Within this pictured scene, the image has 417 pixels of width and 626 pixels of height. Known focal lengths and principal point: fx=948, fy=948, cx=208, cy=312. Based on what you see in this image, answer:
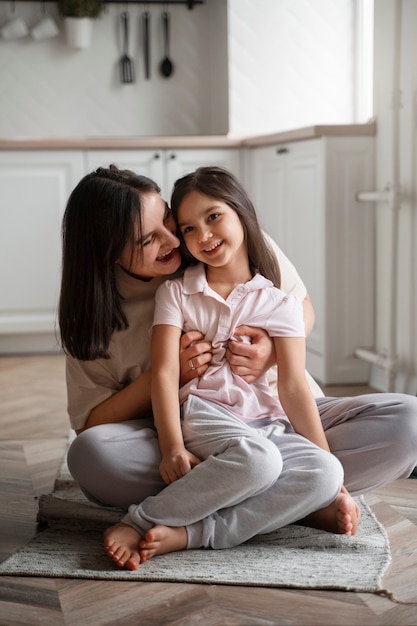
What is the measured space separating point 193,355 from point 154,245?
0.23m

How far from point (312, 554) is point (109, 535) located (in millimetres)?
369

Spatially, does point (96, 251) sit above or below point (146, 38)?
below

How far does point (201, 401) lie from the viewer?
1.82 meters

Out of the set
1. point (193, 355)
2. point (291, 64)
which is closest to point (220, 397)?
point (193, 355)

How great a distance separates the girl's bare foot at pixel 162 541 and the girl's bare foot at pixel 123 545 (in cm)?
1

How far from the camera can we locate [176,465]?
5.63ft

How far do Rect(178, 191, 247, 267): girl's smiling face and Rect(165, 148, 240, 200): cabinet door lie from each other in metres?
2.22

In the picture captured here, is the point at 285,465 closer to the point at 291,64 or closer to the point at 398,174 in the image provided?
the point at 398,174

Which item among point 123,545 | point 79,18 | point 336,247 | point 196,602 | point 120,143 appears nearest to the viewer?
point 196,602

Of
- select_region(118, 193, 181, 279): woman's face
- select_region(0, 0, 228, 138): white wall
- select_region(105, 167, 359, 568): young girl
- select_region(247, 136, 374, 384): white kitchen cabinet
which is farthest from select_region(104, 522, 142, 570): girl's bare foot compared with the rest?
select_region(0, 0, 228, 138): white wall

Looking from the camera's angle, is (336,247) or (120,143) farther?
(120,143)

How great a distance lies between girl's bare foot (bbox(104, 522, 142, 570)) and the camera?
5.37ft

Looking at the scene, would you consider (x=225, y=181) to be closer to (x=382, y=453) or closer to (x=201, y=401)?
(x=201, y=401)

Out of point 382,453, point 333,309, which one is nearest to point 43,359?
point 333,309
